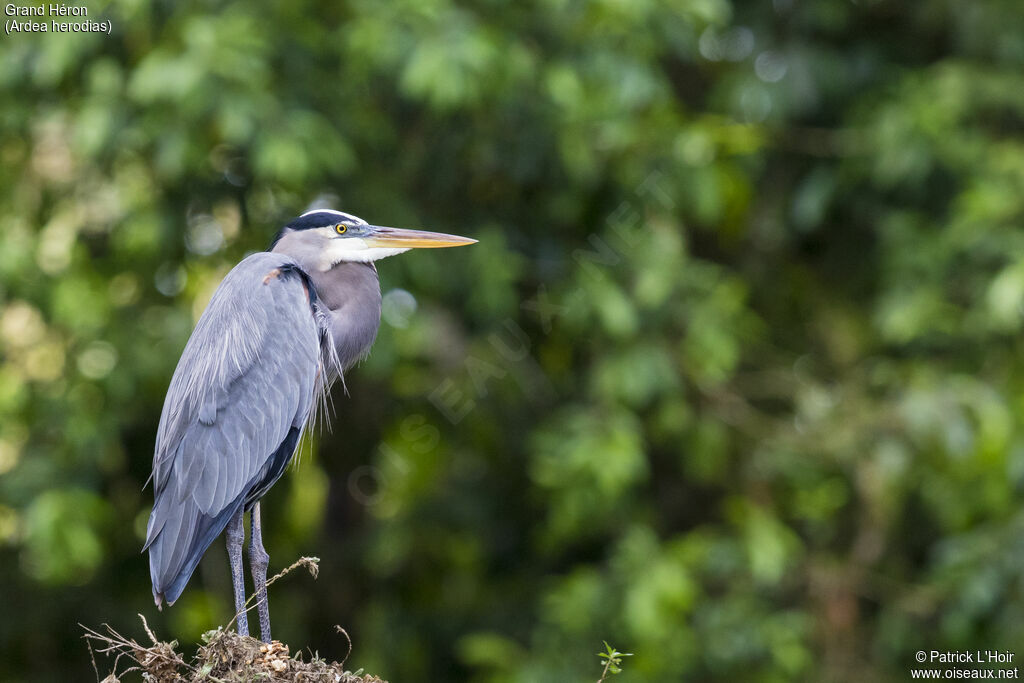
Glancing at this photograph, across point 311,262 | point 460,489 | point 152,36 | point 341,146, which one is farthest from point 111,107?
point 460,489

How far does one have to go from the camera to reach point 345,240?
3840 millimetres

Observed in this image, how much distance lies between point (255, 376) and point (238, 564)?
0.60 meters

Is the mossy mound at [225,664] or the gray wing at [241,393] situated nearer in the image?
the mossy mound at [225,664]

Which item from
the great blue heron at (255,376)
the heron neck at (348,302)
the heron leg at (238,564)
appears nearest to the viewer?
the heron leg at (238,564)

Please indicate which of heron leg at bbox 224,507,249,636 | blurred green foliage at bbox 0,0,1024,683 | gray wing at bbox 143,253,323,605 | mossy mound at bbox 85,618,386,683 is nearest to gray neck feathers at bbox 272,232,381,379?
gray wing at bbox 143,253,323,605

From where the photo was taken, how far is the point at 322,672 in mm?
2701

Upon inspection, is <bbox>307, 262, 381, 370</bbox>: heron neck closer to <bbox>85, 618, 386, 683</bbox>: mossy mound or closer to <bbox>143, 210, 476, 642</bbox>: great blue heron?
<bbox>143, 210, 476, 642</bbox>: great blue heron

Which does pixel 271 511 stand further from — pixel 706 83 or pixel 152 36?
pixel 706 83

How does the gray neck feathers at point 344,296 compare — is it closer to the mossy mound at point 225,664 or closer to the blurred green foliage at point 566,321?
the blurred green foliage at point 566,321

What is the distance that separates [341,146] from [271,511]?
86.3 inches

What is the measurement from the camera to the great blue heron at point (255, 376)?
332 centimetres

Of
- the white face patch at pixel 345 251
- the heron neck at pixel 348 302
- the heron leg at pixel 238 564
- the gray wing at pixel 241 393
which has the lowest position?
the heron leg at pixel 238 564

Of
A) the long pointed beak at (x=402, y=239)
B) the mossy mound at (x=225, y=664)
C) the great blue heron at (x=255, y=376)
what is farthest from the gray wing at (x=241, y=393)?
the mossy mound at (x=225, y=664)

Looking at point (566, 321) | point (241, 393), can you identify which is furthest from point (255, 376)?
point (566, 321)
